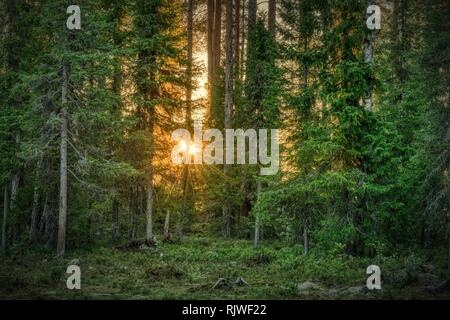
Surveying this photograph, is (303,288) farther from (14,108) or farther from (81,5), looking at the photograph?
(14,108)

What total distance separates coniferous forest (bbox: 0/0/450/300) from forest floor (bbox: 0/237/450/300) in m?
0.09

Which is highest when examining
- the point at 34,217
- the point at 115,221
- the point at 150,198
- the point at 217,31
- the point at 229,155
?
the point at 217,31

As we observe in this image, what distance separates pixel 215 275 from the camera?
1688 cm

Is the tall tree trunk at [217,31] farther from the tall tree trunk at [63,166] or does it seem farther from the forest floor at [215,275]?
the forest floor at [215,275]

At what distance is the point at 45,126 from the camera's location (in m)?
18.6

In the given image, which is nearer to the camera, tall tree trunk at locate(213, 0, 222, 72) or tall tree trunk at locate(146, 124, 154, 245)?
tall tree trunk at locate(146, 124, 154, 245)

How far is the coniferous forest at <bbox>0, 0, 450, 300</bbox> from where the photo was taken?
15656mm

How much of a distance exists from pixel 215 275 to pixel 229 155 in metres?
9.99

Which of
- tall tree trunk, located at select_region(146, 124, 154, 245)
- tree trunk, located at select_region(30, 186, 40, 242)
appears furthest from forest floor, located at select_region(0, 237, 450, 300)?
tall tree trunk, located at select_region(146, 124, 154, 245)

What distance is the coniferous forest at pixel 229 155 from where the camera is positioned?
51.4 ft

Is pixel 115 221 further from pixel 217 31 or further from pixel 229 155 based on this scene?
pixel 217 31

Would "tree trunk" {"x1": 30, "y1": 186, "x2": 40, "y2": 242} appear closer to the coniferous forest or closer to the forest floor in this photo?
the coniferous forest

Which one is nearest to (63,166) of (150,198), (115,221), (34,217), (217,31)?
(34,217)

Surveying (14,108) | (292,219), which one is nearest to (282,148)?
(292,219)
